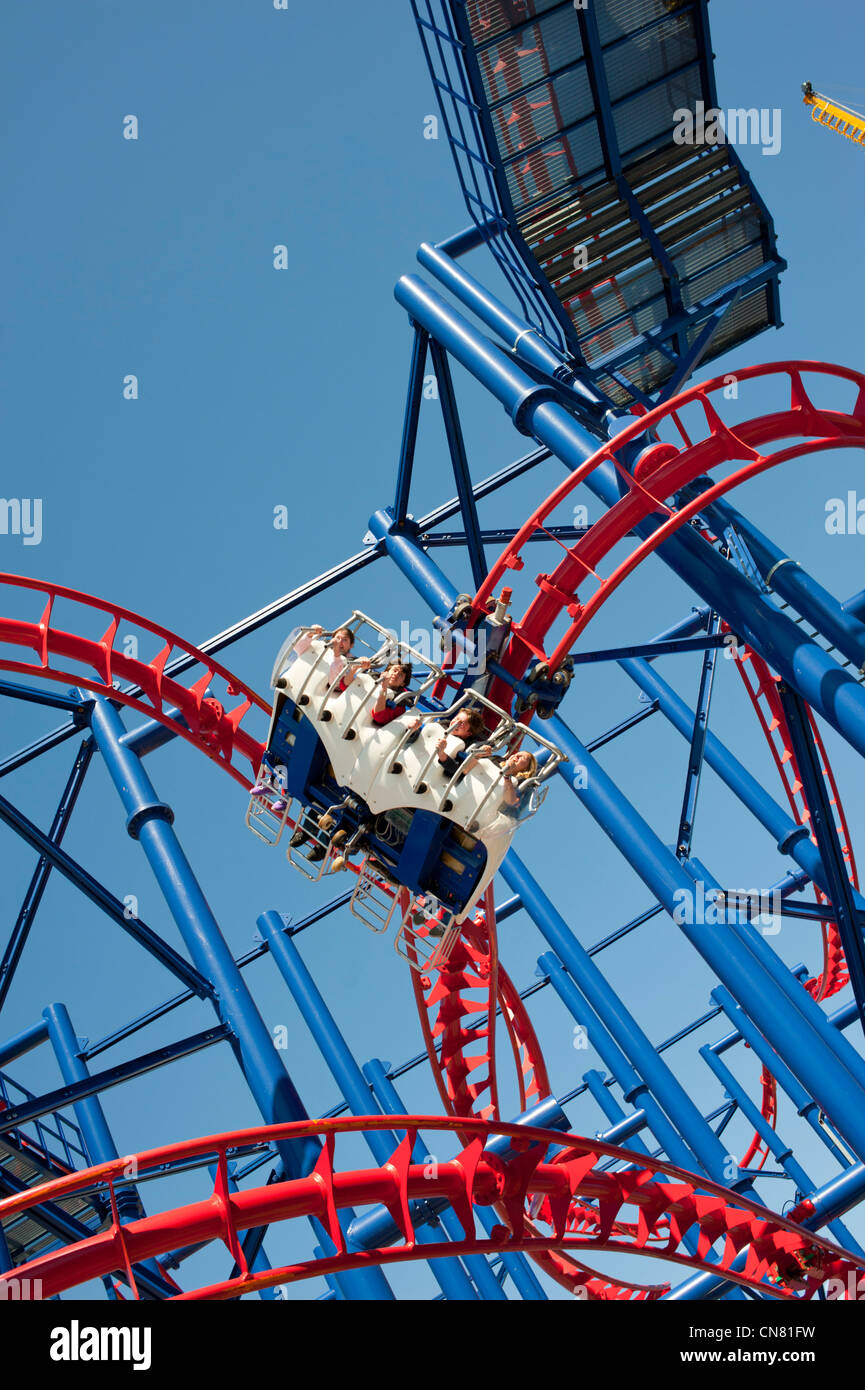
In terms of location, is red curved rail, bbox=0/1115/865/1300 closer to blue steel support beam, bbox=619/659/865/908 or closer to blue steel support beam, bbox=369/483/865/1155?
blue steel support beam, bbox=369/483/865/1155

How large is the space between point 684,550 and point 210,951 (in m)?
4.76

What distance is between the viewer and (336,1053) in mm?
14023

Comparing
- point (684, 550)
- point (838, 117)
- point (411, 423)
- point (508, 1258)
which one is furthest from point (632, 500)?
point (838, 117)

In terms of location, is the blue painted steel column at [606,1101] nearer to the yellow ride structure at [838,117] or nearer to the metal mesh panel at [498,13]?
the metal mesh panel at [498,13]

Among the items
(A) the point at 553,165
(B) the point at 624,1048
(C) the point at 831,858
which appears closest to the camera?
(C) the point at 831,858

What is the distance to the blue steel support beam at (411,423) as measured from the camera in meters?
12.2

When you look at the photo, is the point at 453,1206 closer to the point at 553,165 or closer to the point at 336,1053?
the point at 336,1053

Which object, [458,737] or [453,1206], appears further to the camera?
[453,1206]

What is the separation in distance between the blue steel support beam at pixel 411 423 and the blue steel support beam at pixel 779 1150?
7551mm

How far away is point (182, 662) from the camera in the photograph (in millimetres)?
12109

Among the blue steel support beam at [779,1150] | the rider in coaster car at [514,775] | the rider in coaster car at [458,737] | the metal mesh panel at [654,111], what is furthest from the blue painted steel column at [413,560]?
the blue steel support beam at [779,1150]

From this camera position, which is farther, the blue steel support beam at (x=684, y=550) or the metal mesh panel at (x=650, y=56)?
the metal mesh panel at (x=650, y=56)

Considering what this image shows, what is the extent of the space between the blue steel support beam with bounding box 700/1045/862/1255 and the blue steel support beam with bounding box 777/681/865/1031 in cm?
472

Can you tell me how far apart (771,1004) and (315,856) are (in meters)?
3.33
